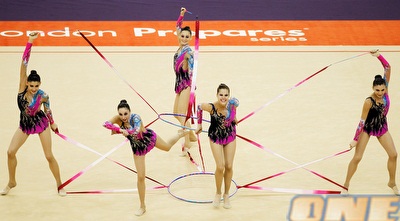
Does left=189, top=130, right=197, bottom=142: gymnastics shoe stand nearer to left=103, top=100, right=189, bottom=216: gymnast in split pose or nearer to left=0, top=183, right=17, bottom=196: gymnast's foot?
left=103, top=100, right=189, bottom=216: gymnast in split pose

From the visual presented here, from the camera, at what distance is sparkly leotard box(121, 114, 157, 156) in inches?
297

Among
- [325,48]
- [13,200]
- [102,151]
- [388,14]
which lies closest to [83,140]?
[102,151]

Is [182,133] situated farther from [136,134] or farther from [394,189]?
[394,189]

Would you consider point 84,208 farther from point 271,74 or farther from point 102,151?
point 271,74

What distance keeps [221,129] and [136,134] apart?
1031 mm

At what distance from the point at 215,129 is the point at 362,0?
9625mm

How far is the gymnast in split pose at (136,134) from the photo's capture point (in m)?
7.50

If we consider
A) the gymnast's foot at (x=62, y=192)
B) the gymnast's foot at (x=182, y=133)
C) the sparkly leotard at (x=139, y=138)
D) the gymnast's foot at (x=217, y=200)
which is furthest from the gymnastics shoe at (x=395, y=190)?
the gymnast's foot at (x=62, y=192)

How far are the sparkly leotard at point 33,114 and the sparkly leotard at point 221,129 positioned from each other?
2074 millimetres

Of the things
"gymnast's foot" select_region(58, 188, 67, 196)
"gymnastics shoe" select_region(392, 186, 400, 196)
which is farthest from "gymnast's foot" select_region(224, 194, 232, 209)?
"gymnastics shoe" select_region(392, 186, 400, 196)

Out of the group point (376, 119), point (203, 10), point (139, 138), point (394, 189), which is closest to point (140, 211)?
point (139, 138)

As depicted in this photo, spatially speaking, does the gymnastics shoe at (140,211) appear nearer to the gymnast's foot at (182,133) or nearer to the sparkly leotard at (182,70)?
the gymnast's foot at (182,133)

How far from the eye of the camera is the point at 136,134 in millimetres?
7574

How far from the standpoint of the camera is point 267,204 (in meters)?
8.24
